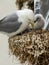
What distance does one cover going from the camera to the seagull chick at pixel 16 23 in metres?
1.42

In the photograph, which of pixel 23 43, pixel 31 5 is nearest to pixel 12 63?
pixel 31 5

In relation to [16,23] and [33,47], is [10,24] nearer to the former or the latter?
[16,23]

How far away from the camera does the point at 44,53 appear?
4.06ft

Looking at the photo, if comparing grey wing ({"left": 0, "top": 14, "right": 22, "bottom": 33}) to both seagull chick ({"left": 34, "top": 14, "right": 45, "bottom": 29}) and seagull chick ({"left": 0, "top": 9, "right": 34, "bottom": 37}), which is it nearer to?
seagull chick ({"left": 0, "top": 9, "right": 34, "bottom": 37})

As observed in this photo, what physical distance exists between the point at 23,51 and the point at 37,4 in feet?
1.35

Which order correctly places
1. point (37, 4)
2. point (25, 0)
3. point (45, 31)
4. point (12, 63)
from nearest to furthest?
point (45, 31) → point (37, 4) → point (25, 0) → point (12, 63)

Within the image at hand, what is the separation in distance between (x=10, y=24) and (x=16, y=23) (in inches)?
1.4

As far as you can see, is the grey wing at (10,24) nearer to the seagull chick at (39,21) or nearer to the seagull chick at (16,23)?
the seagull chick at (16,23)

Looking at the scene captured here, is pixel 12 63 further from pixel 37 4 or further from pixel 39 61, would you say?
pixel 39 61

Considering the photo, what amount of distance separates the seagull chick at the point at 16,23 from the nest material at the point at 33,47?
0.04 metres

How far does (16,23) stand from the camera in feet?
4.65

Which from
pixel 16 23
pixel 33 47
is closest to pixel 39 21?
pixel 16 23

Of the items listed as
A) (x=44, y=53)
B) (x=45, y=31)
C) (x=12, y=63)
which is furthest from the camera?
(x=12, y=63)

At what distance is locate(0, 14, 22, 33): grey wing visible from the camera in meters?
1.42
